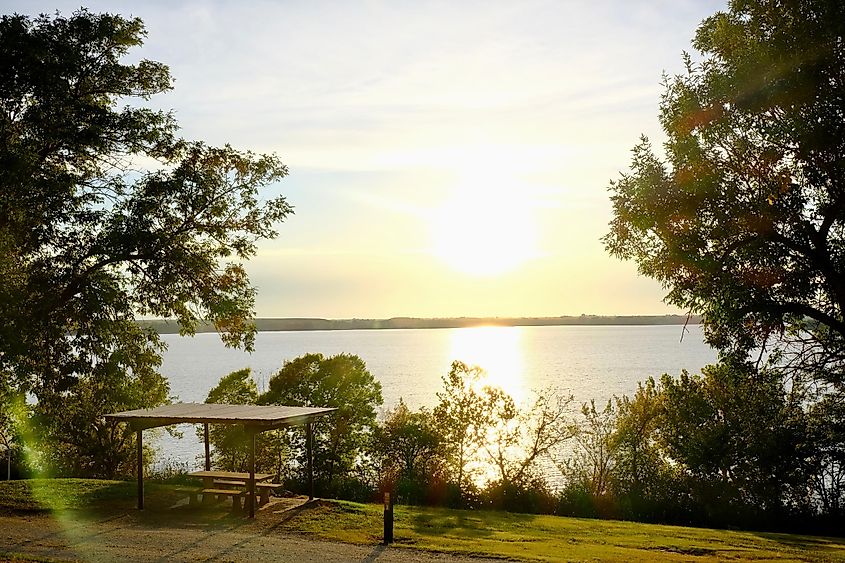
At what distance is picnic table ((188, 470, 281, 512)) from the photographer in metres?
19.2

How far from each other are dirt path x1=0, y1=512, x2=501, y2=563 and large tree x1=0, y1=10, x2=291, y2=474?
294 centimetres

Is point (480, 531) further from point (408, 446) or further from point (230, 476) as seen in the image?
point (408, 446)

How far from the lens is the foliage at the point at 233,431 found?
29.1 meters

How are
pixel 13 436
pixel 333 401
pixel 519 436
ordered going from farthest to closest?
pixel 13 436 < pixel 333 401 < pixel 519 436

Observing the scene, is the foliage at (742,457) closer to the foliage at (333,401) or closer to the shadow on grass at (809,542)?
the shadow on grass at (809,542)

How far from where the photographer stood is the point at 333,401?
2962 cm

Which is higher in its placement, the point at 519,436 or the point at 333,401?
the point at 333,401

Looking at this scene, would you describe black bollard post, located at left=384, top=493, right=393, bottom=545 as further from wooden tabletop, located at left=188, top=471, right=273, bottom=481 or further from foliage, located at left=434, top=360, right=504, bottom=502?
foliage, located at left=434, top=360, right=504, bottom=502

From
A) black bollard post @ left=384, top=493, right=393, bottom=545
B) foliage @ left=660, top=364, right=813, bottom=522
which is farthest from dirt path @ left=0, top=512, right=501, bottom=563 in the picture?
foliage @ left=660, top=364, right=813, bottom=522

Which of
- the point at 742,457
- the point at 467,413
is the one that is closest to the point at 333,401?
the point at 467,413

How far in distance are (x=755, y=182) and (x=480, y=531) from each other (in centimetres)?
966

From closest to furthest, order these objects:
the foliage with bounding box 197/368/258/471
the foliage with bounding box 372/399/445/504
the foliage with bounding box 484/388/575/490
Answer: the foliage with bounding box 484/388/575/490 < the foliage with bounding box 372/399/445/504 < the foliage with bounding box 197/368/258/471

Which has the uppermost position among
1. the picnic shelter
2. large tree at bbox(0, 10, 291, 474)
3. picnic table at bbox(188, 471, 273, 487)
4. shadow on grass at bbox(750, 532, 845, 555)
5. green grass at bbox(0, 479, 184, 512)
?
large tree at bbox(0, 10, 291, 474)

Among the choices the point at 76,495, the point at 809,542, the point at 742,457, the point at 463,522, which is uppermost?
the point at 76,495
